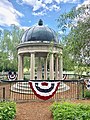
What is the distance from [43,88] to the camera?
9656mm

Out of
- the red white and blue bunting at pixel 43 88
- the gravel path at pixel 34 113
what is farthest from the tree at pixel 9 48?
the gravel path at pixel 34 113

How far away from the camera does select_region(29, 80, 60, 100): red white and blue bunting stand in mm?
9562

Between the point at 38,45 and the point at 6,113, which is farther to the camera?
the point at 38,45

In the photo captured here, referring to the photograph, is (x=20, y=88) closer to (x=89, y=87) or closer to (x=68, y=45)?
(x=89, y=87)

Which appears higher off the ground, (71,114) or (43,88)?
(43,88)

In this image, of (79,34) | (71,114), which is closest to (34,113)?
(71,114)

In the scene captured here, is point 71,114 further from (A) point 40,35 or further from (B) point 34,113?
(A) point 40,35

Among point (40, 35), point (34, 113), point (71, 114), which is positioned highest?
point (40, 35)

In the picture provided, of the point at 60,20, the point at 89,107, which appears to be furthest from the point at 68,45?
the point at 89,107

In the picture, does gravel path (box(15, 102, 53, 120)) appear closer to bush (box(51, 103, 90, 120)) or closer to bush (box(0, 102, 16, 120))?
bush (box(0, 102, 16, 120))

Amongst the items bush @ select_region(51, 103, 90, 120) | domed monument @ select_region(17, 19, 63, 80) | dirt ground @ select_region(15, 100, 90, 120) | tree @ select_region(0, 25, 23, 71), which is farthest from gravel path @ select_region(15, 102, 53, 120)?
tree @ select_region(0, 25, 23, 71)

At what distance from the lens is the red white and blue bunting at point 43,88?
31.4 ft

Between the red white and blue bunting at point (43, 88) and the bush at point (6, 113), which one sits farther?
the red white and blue bunting at point (43, 88)

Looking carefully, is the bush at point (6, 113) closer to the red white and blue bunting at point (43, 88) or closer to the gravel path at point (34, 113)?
the gravel path at point (34, 113)
